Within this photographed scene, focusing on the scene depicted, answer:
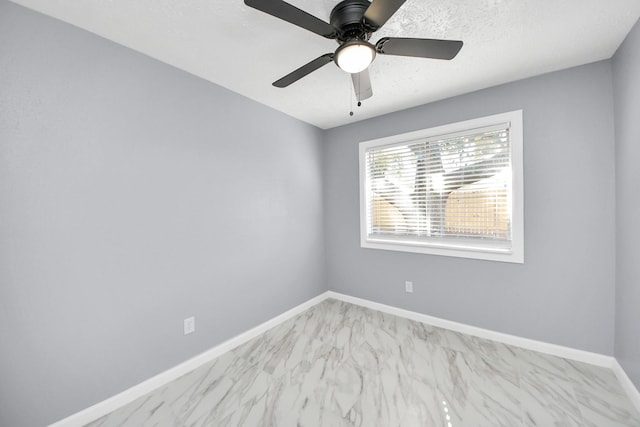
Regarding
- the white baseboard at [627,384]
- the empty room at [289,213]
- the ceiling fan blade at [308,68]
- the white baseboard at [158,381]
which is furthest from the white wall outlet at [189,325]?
the white baseboard at [627,384]

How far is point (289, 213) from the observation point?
3031mm

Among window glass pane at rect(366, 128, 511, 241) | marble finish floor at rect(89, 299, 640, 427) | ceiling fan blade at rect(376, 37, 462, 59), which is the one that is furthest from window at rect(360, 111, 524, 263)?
ceiling fan blade at rect(376, 37, 462, 59)

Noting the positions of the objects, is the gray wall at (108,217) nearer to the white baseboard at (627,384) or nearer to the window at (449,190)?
the window at (449,190)

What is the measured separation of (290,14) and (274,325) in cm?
276

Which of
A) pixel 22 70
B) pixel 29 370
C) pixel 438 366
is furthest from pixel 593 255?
pixel 22 70

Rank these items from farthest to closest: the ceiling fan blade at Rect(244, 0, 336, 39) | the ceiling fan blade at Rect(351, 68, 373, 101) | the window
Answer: the window, the ceiling fan blade at Rect(351, 68, 373, 101), the ceiling fan blade at Rect(244, 0, 336, 39)

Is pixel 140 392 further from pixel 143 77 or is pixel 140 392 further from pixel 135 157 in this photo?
pixel 143 77

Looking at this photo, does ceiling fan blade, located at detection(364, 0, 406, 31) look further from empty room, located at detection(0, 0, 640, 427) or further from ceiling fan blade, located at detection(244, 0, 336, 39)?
ceiling fan blade, located at detection(244, 0, 336, 39)

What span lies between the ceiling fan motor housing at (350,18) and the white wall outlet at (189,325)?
7.70 feet

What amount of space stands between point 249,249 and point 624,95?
3.27 metres

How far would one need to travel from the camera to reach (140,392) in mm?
1739

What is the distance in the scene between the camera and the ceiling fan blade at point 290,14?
104 centimetres

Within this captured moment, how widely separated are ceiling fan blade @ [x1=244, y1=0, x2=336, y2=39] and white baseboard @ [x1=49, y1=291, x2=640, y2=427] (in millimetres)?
2477

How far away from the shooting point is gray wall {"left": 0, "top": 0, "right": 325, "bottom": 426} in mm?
1343
